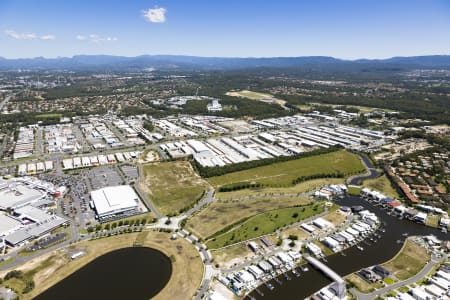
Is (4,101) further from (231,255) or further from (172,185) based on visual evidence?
(231,255)

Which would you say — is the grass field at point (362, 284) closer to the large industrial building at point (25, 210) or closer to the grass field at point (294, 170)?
the grass field at point (294, 170)

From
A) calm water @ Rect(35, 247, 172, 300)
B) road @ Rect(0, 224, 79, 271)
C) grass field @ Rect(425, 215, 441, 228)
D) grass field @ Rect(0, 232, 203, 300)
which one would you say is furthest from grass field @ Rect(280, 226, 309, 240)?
road @ Rect(0, 224, 79, 271)

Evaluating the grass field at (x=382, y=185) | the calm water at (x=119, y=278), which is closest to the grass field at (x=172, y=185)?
the calm water at (x=119, y=278)

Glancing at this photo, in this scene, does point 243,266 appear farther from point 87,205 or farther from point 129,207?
point 87,205

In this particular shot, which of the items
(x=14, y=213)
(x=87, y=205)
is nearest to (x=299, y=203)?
(x=87, y=205)

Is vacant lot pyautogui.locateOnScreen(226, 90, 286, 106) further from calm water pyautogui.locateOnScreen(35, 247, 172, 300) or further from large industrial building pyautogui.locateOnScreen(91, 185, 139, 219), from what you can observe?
calm water pyautogui.locateOnScreen(35, 247, 172, 300)

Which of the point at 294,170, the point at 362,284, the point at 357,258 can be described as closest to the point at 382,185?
the point at 294,170
